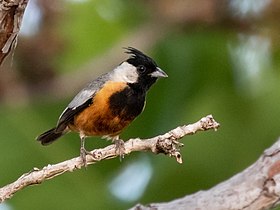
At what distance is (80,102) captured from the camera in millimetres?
1615

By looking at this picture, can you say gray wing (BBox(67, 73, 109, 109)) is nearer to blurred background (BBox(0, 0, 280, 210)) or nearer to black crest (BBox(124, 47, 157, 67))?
black crest (BBox(124, 47, 157, 67))

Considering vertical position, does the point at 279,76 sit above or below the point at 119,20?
below

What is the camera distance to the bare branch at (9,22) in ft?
3.36

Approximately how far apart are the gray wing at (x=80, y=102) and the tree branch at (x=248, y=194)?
40cm

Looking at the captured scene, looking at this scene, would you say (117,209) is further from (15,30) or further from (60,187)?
(15,30)

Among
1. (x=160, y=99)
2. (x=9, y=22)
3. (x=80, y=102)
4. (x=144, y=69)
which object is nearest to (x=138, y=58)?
(x=144, y=69)

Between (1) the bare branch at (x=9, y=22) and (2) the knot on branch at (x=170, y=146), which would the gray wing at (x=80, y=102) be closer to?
(2) the knot on branch at (x=170, y=146)

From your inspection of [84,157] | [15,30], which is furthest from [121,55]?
[15,30]

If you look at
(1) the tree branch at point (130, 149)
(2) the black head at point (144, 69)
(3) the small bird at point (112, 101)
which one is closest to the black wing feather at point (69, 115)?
(3) the small bird at point (112, 101)

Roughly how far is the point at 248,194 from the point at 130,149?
16 cm

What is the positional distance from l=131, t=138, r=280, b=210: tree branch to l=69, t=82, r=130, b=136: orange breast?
0.33 meters

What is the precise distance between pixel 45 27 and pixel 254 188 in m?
0.66

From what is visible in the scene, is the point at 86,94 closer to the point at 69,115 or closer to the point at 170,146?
the point at 69,115

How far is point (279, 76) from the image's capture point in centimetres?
222
